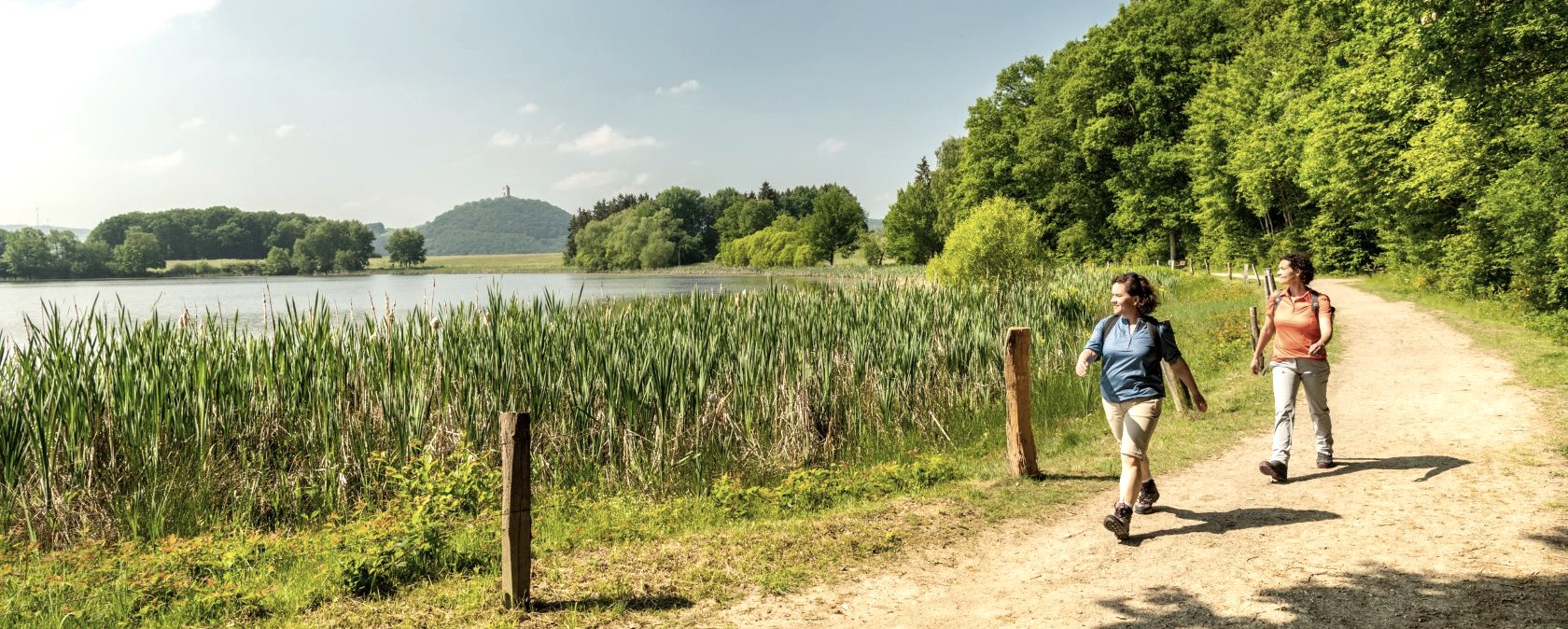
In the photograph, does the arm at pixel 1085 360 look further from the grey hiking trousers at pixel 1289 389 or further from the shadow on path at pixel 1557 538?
the shadow on path at pixel 1557 538

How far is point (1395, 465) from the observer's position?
6762 mm

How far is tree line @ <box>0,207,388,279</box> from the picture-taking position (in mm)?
75500

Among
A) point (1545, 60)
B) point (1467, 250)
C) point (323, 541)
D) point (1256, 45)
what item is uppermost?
point (1256, 45)

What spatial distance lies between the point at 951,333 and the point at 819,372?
122 inches

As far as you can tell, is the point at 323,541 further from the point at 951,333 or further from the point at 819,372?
the point at 951,333

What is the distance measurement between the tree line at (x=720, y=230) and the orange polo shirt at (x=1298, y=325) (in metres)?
74.7

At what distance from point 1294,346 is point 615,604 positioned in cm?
545

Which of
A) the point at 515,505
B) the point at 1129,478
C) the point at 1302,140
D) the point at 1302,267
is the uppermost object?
the point at 1302,140

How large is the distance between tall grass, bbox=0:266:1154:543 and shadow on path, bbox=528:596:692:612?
8.35 ft

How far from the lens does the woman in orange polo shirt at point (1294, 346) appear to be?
20.3 feet

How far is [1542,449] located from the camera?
6.91 metres

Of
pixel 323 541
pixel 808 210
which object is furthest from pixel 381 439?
pixel 808 210

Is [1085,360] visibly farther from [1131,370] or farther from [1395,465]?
[1395,465]

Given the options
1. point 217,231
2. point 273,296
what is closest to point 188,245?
point 217,231
